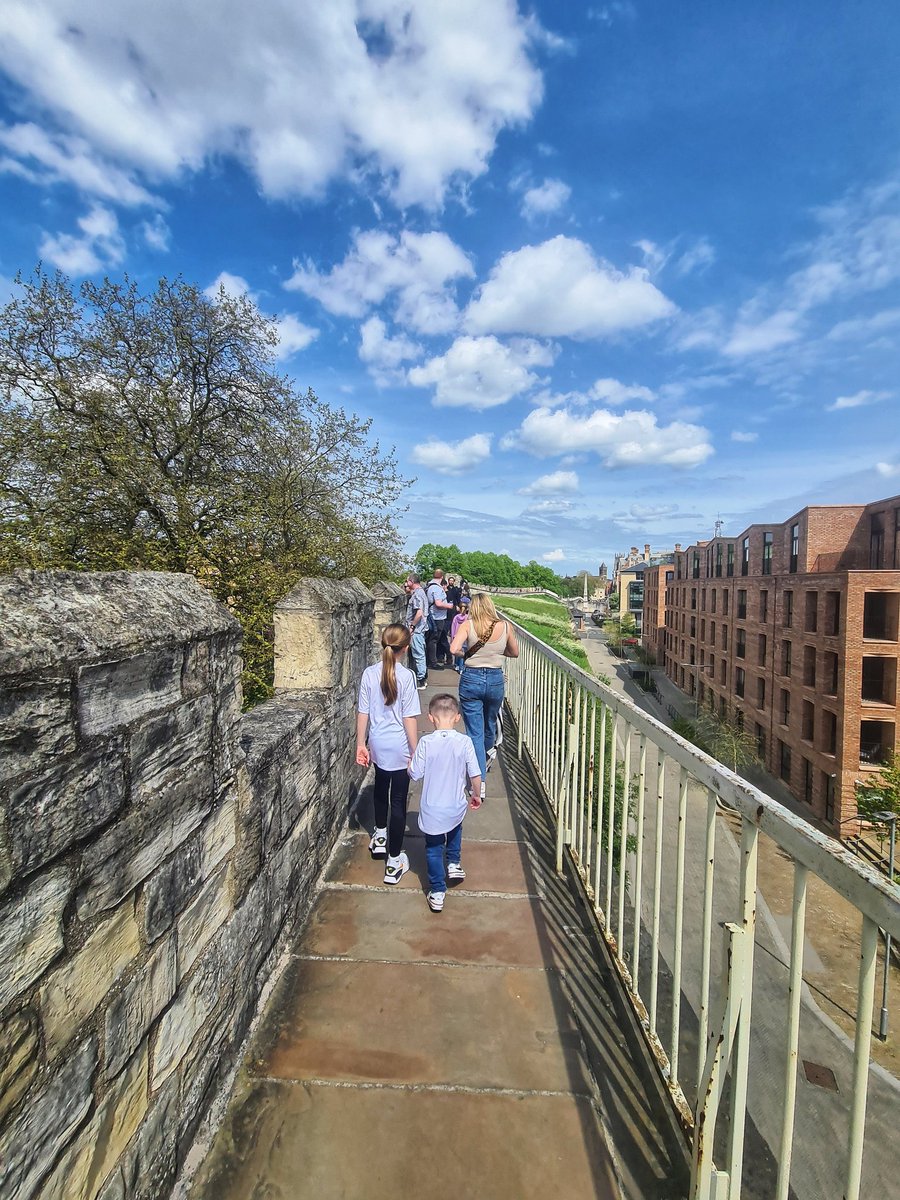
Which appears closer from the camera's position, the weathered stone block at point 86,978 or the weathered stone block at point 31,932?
the weathered stone block at point 31,932

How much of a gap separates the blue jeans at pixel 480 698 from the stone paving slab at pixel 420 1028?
178cm

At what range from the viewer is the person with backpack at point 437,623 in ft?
29.1

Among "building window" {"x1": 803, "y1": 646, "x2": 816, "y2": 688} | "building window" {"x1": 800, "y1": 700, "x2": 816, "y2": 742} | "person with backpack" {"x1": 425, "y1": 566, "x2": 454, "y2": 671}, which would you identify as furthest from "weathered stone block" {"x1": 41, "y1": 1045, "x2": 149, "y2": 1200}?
"building window" {"x1": 800, "y1": 700, "x2": 816, "y2": 742}

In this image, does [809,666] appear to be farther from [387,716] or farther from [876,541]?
[387,716]

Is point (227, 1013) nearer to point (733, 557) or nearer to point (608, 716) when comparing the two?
point (608, 716)

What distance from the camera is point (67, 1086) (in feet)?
4.19

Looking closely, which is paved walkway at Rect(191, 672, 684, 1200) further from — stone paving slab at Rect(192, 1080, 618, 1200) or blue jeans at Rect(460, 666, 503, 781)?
blue jeans at Rect(460, 666, 503, 781)

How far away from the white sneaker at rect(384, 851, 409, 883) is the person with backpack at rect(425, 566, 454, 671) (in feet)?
15.9

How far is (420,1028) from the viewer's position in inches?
88.4

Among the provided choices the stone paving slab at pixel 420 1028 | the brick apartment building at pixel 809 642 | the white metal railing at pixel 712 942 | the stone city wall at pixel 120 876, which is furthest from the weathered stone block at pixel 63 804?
the brick apartment building at pixel 809 642

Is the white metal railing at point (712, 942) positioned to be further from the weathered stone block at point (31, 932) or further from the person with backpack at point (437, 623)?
the person with backpack at point (437, 623)

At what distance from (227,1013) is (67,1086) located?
35.3 inches

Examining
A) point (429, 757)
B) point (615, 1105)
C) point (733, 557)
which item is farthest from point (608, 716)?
point (733, 557)

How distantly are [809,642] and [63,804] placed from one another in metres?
43.3
